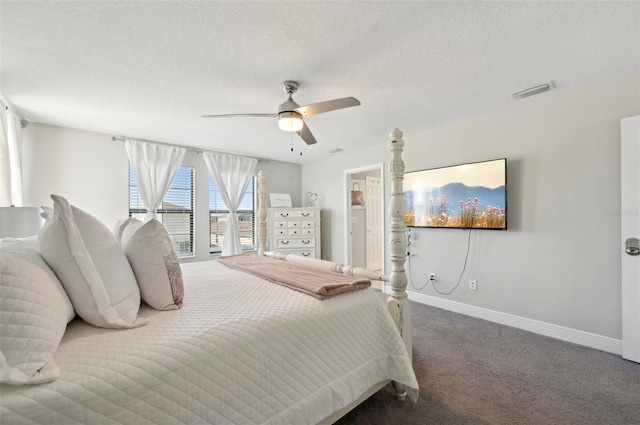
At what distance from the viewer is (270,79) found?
217cm

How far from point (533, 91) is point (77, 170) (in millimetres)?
5331

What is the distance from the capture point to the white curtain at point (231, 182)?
178 inches

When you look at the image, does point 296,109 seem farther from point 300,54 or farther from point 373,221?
point 373,221

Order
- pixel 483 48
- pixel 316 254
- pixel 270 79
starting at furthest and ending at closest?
pixel 316 254, pixel 270 79, pixel 483 48

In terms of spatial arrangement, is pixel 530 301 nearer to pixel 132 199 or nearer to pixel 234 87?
pixel 234 87

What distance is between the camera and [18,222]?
193 centimetres

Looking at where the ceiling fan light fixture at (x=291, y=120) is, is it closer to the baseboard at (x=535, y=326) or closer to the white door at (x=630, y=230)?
the white door at (x=630, y=230)

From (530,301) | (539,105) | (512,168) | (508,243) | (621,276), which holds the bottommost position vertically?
(530,301)

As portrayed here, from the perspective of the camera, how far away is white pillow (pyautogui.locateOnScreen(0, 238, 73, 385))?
2.31ft

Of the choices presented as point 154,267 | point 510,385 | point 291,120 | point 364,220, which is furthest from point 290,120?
point 364,220

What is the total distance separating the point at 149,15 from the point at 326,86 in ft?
4.32

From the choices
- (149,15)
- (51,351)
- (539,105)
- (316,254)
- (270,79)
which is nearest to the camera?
(51,351)

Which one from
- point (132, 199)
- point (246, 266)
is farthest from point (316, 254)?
point (132, 199)

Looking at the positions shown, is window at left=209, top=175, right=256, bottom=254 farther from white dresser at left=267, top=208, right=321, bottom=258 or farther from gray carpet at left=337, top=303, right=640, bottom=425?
gray carpet at left=337, top=303, right=640, bottom=425
